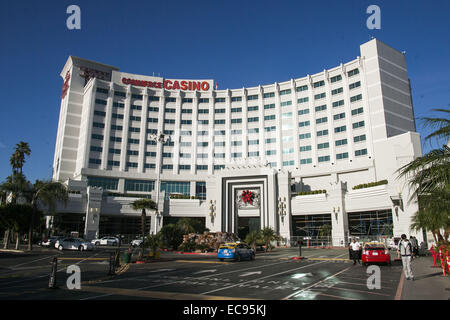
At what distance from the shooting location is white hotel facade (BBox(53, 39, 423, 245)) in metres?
57.4

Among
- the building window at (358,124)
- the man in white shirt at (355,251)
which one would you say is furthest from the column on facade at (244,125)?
the man in white shirt at (355,251)

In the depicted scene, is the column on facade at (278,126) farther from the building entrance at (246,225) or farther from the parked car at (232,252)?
the parked car at (232,252)

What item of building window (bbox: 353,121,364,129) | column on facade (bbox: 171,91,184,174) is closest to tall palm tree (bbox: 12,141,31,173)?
column on facade (bbox: 171,91,184,174)

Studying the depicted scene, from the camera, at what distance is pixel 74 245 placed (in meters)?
38.8

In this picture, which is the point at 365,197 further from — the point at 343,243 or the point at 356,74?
the point at 356,74

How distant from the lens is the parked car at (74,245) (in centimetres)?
3825

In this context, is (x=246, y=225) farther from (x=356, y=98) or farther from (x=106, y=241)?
(x=356, y=98)

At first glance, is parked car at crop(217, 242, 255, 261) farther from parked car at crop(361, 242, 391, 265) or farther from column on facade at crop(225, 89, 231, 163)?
column on facade at crop(225, 89, 231, 163)

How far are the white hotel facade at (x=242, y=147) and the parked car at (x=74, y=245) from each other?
18.7 meters

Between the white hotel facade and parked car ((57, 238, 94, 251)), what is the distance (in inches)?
738

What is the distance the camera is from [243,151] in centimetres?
7700

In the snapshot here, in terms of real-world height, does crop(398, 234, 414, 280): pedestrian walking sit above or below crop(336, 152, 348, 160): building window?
below

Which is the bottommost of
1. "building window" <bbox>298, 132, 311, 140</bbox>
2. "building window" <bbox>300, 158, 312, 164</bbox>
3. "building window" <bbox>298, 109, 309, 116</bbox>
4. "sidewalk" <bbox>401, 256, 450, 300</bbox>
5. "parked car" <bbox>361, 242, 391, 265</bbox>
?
"sidewalk" <bbox>401, 256, 450, 300</bbox>
